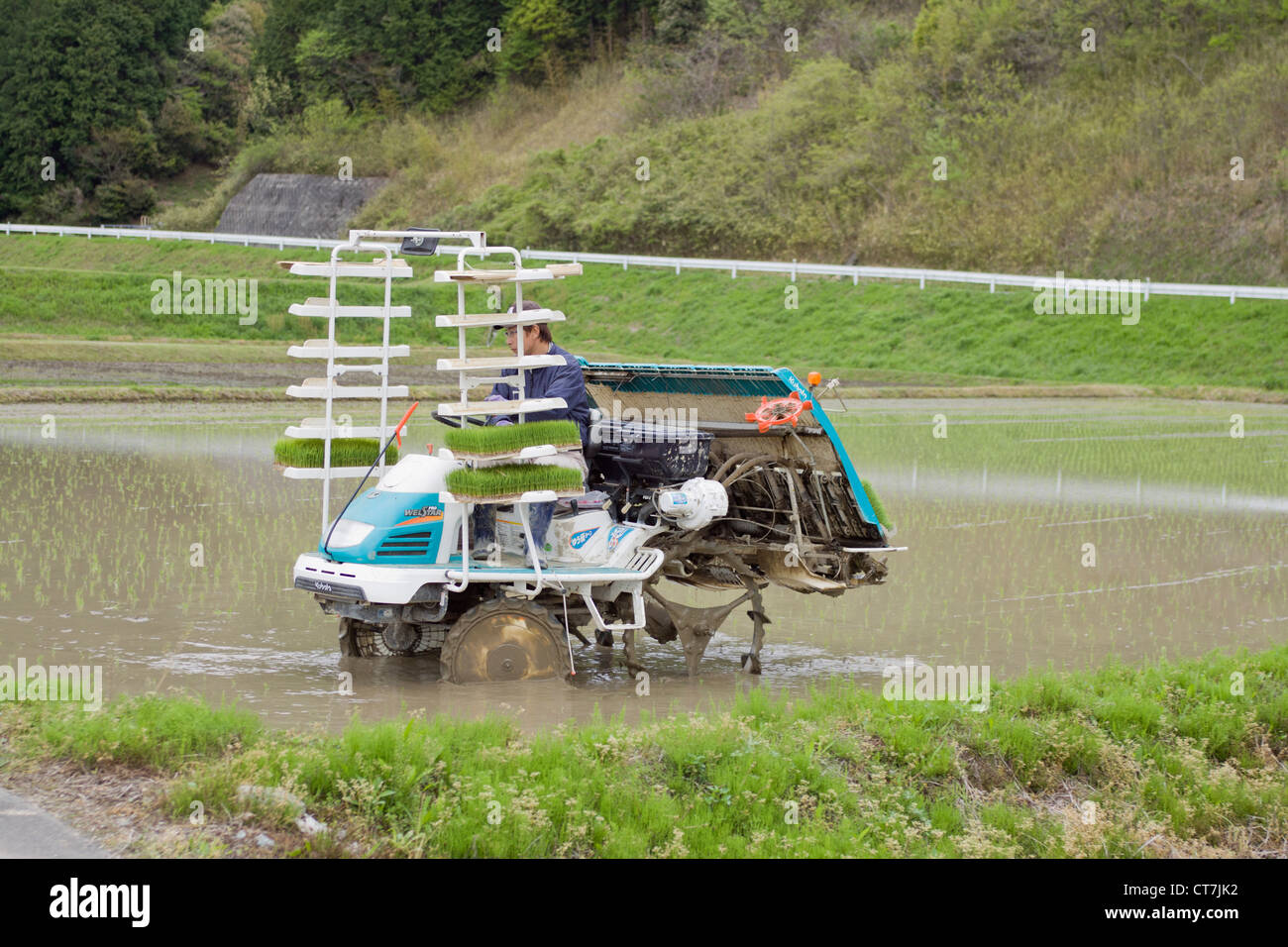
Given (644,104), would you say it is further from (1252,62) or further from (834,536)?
(834,536)

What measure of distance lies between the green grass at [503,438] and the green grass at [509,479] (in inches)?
6.5

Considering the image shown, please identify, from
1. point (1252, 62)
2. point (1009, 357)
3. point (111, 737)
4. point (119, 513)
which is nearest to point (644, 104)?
point (1252, 62)

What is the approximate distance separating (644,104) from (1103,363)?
33062mm

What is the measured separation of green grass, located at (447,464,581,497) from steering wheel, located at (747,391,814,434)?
1625 millimetres

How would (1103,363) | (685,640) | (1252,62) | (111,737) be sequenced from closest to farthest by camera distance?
Answer: (111,737)
(685,640)
(1103,363)
(1252,62)

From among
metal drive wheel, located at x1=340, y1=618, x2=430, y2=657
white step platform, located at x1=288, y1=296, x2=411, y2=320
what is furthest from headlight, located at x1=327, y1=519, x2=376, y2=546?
white step platform, located at x1=288, y1=296, x2=411, y2=320

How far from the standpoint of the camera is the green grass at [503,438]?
7770 millimetres

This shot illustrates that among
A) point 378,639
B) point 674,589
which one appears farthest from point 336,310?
point 674,589

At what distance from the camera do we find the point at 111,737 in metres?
6.22

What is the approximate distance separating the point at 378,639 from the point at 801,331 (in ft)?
97.8

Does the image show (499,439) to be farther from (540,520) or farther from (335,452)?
(335,452)

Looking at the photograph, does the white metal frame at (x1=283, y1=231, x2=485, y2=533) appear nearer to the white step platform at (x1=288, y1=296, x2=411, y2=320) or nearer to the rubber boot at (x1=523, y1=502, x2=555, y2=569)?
the white step platform at (x1=288, y1=296, x2=411, y2=320)

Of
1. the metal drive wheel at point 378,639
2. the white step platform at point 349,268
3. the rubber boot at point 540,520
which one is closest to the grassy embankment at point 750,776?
the rubber boot at point 540,520
